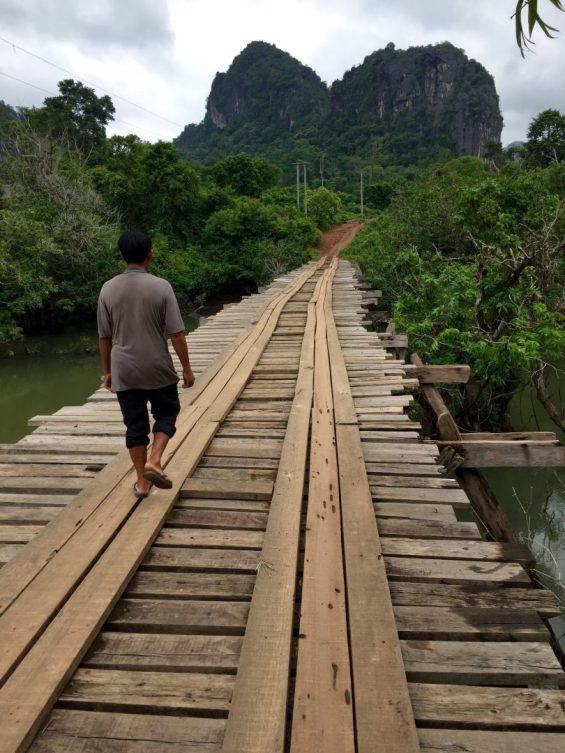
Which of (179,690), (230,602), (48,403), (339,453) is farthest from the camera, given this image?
(48,403)

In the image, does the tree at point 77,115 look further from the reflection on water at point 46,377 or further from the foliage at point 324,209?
the reflection on water at point 46,377

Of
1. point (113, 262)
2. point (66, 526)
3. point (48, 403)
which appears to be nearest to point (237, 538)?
point (66, 526)

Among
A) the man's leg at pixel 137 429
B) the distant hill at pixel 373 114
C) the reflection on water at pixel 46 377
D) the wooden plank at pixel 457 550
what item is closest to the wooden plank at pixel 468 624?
the wooden plank at pixel 457 550

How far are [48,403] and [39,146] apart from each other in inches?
486

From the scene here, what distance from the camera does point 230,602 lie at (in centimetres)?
183

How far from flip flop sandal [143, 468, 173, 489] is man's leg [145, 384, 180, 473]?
75mm

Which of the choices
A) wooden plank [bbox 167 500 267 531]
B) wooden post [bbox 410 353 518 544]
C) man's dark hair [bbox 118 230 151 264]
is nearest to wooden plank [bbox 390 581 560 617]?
wooden plank [bbox 167 500 267 531]

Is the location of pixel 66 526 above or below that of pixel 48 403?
above

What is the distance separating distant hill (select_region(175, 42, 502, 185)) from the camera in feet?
235

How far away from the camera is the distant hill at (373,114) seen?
71.6 metres

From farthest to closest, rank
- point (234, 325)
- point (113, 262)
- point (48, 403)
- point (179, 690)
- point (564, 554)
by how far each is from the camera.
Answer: point (113, 262)
point (48, 403)
point (234, 325)
point (564, 554)
point (179, 690)

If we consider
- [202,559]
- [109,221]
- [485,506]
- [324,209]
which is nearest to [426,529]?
[202,559]

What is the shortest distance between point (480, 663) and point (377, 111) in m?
90.6

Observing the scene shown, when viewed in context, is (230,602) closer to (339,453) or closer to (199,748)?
(199,748)
